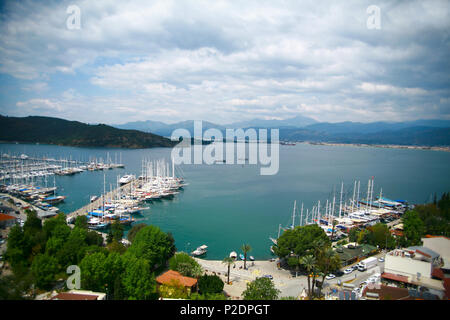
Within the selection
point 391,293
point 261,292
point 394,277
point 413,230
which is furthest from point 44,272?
point 413,230

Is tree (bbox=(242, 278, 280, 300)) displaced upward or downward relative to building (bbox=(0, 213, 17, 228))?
downward

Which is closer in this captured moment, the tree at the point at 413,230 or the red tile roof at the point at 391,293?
the red tile roof at the point at 391,293

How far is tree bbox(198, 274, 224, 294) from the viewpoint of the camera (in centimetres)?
1155

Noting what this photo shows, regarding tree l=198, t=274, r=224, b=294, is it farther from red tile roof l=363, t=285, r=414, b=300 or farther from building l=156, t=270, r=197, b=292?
red tile roof l=363, t=285, r=414, b=300

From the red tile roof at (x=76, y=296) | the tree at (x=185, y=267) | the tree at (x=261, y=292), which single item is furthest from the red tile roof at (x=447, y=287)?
the red tile roof at (x=76, y=296)

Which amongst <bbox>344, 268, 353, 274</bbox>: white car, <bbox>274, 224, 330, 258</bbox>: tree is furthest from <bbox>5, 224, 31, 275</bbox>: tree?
<bbox>344, 268, 353, 274</bbox>: white car

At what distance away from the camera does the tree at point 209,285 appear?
37.9 feet

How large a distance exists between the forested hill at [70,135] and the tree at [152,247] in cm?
8716

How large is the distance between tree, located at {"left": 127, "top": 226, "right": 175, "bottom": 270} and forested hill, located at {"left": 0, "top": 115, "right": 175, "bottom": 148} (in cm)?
8716

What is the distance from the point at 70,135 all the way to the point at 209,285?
346ft

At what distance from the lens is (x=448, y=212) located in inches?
950

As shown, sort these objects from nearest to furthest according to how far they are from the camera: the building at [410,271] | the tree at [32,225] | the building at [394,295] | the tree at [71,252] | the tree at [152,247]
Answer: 1. the building at [394,295]
2. the building at [410,271]
3. the tree at [71,252]
4. the tree at [152,247]
5. the tree at [32,225]

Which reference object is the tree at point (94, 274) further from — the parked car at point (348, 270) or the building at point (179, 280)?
the parked car at point (348, 270)
